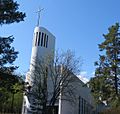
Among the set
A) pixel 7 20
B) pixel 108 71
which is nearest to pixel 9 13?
pixel 7 20

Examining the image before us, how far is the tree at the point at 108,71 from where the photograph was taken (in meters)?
40.7

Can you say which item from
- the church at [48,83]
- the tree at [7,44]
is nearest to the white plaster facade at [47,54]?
the church at [48,83]

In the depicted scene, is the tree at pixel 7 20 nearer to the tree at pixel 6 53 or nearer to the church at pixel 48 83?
the tree at pixel 6 53

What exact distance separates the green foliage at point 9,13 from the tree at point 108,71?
18.0m

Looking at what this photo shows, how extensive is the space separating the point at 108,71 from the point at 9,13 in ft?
64.2

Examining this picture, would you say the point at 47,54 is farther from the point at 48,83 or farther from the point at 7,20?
the point at 7,20

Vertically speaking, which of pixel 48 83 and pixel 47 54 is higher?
pixel 47 54

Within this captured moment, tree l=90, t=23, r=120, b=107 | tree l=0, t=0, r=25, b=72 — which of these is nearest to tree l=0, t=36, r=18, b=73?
tree l=0, t=0, r=25, b=72

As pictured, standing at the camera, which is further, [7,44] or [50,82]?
[50,82]

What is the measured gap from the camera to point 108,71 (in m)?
42.1

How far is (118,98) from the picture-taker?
40.3m

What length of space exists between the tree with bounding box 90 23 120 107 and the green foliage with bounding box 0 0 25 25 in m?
18.0

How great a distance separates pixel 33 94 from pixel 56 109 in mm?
4677

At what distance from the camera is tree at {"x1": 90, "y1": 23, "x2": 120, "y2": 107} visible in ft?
134
